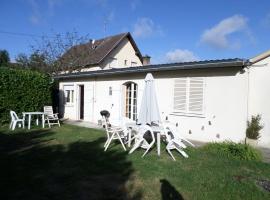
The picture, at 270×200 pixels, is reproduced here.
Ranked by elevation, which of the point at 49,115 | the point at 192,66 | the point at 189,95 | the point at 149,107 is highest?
the point at 192,66

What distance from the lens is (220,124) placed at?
1078 centimetres

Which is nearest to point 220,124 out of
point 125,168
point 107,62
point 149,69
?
point 149,69

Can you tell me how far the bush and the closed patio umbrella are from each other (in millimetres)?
1947

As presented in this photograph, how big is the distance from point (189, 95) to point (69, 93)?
10598 mm

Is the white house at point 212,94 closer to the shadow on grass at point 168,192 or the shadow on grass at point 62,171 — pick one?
the shadow on grass at point 62,171

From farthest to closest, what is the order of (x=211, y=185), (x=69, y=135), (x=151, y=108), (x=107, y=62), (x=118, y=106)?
1. (x=107, y=62)
2. (x=118, y=106)
3. (x=69, y=135)
4. (x=151, y=108)
5. (x=211, y=185)

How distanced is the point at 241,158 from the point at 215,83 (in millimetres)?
3555

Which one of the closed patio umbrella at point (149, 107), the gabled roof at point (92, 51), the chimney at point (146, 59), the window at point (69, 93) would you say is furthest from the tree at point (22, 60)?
the closed patio umbrella at point (149, 107)

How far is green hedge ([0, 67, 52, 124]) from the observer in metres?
14.9

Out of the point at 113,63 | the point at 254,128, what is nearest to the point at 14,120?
the point at 254,128

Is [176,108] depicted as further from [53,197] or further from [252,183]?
[53,197]

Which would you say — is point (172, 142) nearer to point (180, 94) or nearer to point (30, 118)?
point (180, 94)

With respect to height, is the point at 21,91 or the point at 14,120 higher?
the point at 21,91

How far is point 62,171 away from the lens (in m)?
6.77
